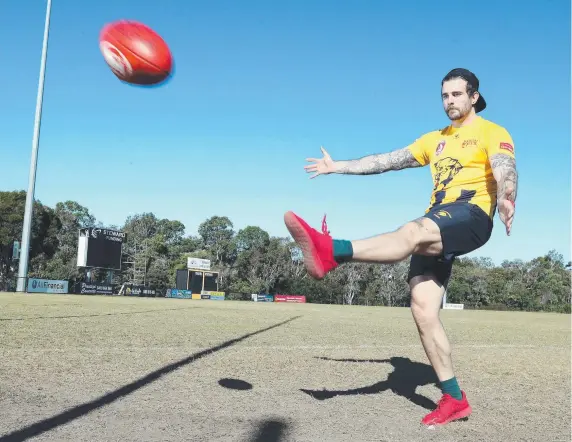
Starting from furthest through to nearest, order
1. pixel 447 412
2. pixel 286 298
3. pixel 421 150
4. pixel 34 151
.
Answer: pixel 286 298
pixel 34 151
pixel 421 150
pixel 447 412

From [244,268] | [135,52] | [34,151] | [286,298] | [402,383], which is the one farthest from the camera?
[244,268]

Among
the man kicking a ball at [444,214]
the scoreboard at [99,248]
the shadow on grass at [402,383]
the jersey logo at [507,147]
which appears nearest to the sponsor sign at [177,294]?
the scoreboard at [99,248]

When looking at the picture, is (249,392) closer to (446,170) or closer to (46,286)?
(446,170)

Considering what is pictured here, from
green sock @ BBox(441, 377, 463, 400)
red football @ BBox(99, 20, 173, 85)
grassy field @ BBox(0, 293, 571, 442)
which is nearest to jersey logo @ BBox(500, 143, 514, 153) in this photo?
green sock @ BBox(441, 377, 463, 400)

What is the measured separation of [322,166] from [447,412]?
7.22 ft

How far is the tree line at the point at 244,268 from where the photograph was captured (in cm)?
6756

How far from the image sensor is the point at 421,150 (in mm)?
4527

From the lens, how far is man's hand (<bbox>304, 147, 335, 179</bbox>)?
4.75 meters

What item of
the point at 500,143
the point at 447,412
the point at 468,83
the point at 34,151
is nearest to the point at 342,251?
the point at 500,143

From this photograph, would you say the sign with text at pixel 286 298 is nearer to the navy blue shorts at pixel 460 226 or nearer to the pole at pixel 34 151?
the pole at pixel 34 151

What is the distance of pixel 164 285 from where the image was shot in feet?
260

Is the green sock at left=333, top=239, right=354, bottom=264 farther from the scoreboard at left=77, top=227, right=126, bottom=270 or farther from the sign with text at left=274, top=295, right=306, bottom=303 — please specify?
the sign with text at left=274, top=295, right=306, bottom=303

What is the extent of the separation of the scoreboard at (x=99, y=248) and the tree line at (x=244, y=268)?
19586 millimetres

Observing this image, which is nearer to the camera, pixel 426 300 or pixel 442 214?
pixel 442 214
